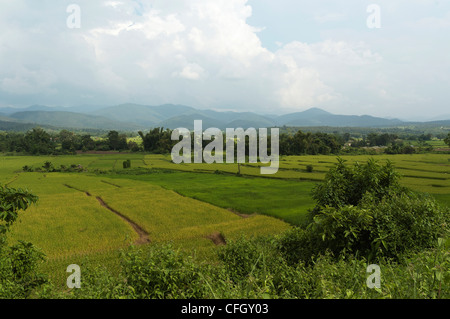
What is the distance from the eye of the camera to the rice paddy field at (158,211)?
16.2 m

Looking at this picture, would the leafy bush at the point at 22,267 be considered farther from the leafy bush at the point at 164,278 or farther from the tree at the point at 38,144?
the tree at the point at 38,144

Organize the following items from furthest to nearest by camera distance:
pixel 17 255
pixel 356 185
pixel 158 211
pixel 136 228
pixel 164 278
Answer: pixel 158 211
pixel 136 228
pixel 356 185
pixel 17 255
pixel 164 278

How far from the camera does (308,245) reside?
9.41 meters

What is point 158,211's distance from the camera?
78.6ft

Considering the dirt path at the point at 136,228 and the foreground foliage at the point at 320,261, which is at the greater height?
the foreground foliage at the point at 320,261

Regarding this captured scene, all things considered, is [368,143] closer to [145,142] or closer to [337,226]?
[145,142]

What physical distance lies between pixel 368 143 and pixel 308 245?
391ft

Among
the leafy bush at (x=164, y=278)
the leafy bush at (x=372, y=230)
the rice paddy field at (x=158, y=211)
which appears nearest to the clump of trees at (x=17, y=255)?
the rice paddy field at (x=158, y=211)

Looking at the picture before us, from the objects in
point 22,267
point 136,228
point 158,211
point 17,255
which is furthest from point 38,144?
point 22,267

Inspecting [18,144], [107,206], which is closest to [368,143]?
[107,206]

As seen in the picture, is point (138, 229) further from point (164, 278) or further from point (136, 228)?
point (164, 278)

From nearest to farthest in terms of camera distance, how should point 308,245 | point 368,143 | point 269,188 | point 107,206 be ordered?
point 308,245
point 107,206
point 269,188
point 368,143

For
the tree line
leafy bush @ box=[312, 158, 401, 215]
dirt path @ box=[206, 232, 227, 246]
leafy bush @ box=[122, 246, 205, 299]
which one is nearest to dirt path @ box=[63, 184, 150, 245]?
dirt path @ box=[206, 232, 227, 246]

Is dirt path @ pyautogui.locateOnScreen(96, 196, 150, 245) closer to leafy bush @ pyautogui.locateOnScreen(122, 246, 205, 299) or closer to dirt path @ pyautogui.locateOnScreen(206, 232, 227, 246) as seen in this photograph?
dirt path @ pyautogui.locateOnScreen(206, 232, 227, 246)
